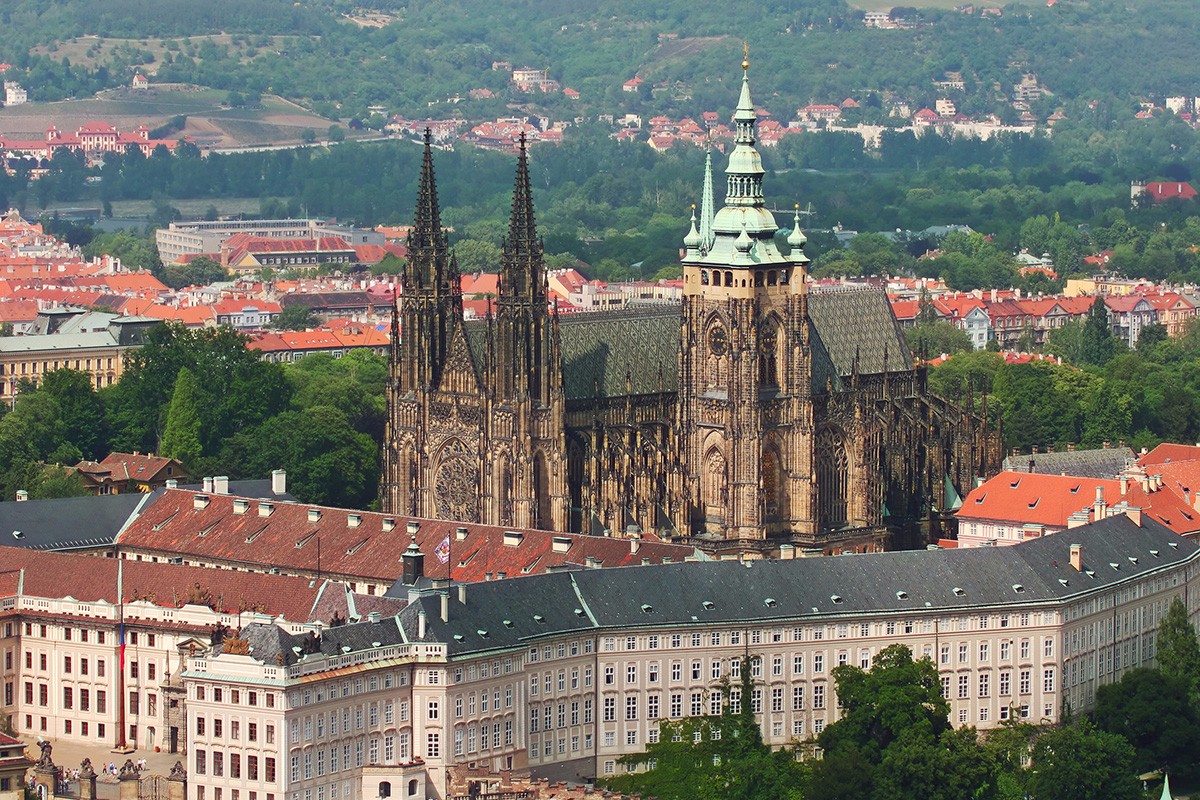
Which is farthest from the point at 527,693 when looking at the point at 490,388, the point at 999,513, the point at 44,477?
the point at 44,477

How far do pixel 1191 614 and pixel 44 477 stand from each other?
55.4m

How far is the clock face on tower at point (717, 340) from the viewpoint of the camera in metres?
143

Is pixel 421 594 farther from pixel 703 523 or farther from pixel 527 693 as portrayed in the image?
pixel 703 523

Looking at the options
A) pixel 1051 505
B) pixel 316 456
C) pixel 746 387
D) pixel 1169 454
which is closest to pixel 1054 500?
pixel 1051 505

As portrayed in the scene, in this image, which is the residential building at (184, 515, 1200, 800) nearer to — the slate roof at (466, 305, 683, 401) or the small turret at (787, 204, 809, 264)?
the small turret at (787, 204, 809, 264)

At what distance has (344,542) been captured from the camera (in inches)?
5290

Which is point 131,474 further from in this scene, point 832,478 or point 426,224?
point 832,478

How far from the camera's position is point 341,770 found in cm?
10856

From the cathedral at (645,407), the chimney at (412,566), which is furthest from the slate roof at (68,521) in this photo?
the chimney at (412,566)

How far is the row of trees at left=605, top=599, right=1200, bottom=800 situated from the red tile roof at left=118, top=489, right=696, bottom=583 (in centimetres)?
1133

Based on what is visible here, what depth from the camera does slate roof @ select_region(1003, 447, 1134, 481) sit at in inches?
6363

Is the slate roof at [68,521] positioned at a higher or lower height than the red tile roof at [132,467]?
lower

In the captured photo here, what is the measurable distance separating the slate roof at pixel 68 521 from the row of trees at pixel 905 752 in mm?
32725

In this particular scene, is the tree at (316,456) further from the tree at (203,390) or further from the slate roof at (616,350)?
the slate roof at (616,350)
